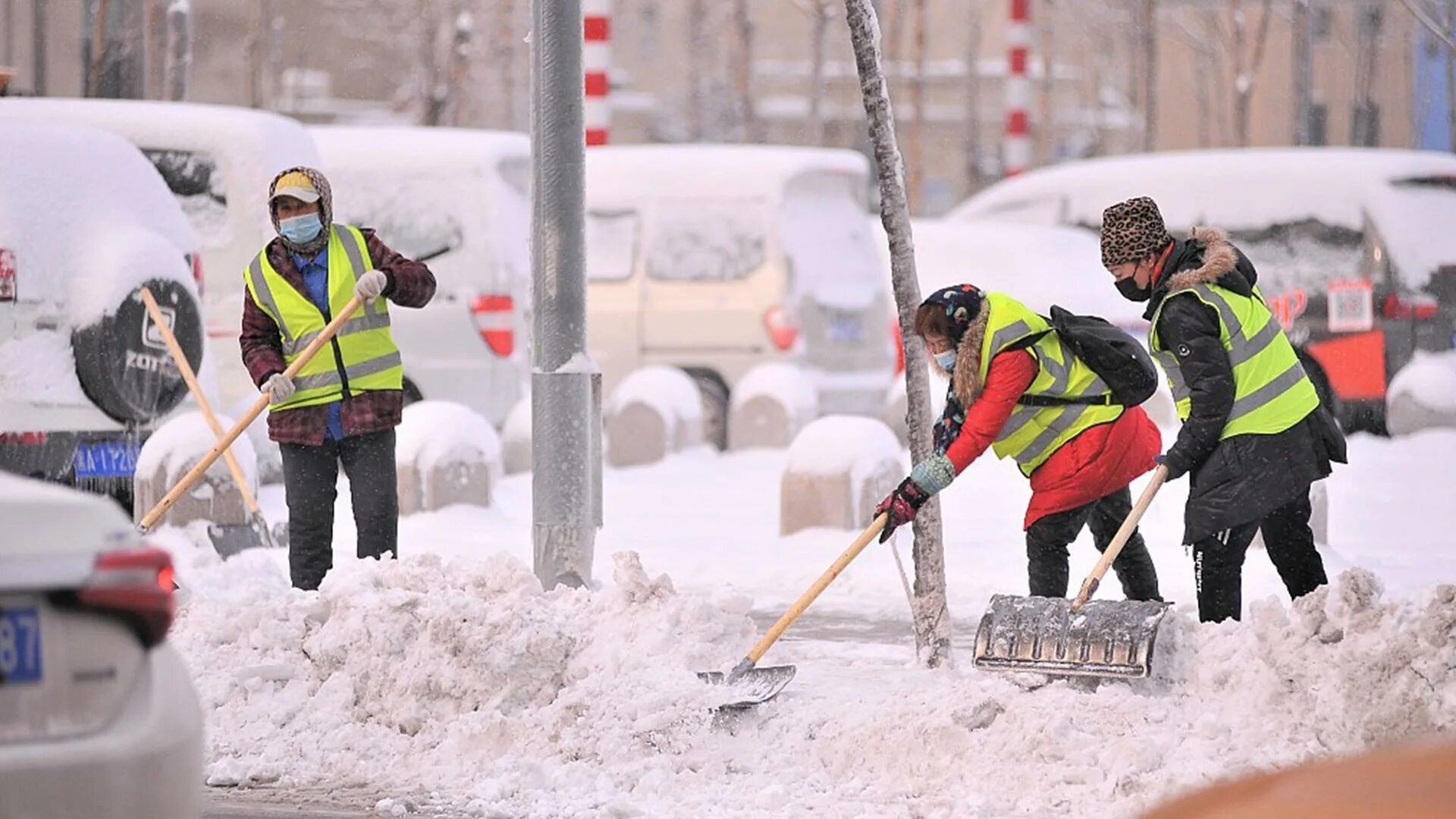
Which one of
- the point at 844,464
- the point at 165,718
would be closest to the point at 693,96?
the point at 844,464

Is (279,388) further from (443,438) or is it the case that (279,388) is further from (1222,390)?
(443,438)

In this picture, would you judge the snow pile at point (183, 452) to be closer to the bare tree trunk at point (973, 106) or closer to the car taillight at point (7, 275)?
the car taillight at point (7, 275)

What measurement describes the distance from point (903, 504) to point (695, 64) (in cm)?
3632

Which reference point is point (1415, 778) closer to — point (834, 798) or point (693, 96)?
point (834, 798)

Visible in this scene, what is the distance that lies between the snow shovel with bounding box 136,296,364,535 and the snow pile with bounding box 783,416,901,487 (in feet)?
10.6

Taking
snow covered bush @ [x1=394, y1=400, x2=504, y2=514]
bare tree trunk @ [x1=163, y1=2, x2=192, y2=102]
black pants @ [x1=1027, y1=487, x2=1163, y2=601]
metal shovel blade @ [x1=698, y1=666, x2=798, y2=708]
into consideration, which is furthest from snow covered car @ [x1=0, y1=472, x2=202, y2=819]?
bare tree trunk @ [x1=163, y1=2, x2=192, y2=102]

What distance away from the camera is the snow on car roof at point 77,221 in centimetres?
929

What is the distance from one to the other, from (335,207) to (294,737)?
8.18 meters

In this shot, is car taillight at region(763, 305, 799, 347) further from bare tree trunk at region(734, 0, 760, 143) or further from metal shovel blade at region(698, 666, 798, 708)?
bare tree trunk at region(734, 0, 760, 143)

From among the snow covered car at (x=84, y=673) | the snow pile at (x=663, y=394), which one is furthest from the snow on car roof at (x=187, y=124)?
the snow covered car at (x=84, y=673)

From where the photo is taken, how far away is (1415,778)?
3.14 meters

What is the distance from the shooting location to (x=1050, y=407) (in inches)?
282

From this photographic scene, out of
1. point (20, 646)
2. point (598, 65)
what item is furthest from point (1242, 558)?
point (598, 65)

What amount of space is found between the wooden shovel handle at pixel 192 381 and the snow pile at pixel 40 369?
14.2 inches
